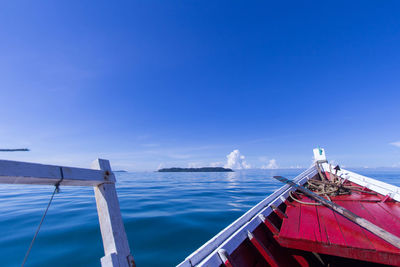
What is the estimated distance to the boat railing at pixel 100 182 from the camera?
1.15 meters

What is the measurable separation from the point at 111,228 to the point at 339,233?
3490 millimetres

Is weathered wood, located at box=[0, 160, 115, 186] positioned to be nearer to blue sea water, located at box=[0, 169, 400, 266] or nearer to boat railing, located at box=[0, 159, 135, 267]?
boat railing, located at box=[0, 159, 135, 267]

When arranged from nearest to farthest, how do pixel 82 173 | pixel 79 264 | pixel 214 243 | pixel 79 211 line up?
pixel 82 173
pixel 214 243
pixel 79 264
pixel 79 211

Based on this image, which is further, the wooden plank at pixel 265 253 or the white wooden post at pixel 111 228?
the wooden plank at pixel 265 253

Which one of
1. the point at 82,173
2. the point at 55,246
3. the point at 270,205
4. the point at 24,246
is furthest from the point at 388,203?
the point at 24,246

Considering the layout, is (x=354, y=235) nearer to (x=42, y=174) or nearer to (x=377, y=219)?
(x=377, y=219)

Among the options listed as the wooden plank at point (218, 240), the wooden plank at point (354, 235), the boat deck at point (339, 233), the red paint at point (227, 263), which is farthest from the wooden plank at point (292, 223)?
the red paint at point (227, 263)

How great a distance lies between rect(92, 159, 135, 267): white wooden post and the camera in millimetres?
1573

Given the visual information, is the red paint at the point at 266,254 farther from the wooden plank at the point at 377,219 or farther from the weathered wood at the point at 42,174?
the weathered wood at the point at 42,174

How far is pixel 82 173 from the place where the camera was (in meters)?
1.52

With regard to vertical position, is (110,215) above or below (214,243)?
above

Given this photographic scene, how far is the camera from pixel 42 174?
1.23 meters

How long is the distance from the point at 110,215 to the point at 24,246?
506 cm

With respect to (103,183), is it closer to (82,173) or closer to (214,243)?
(82,173)
